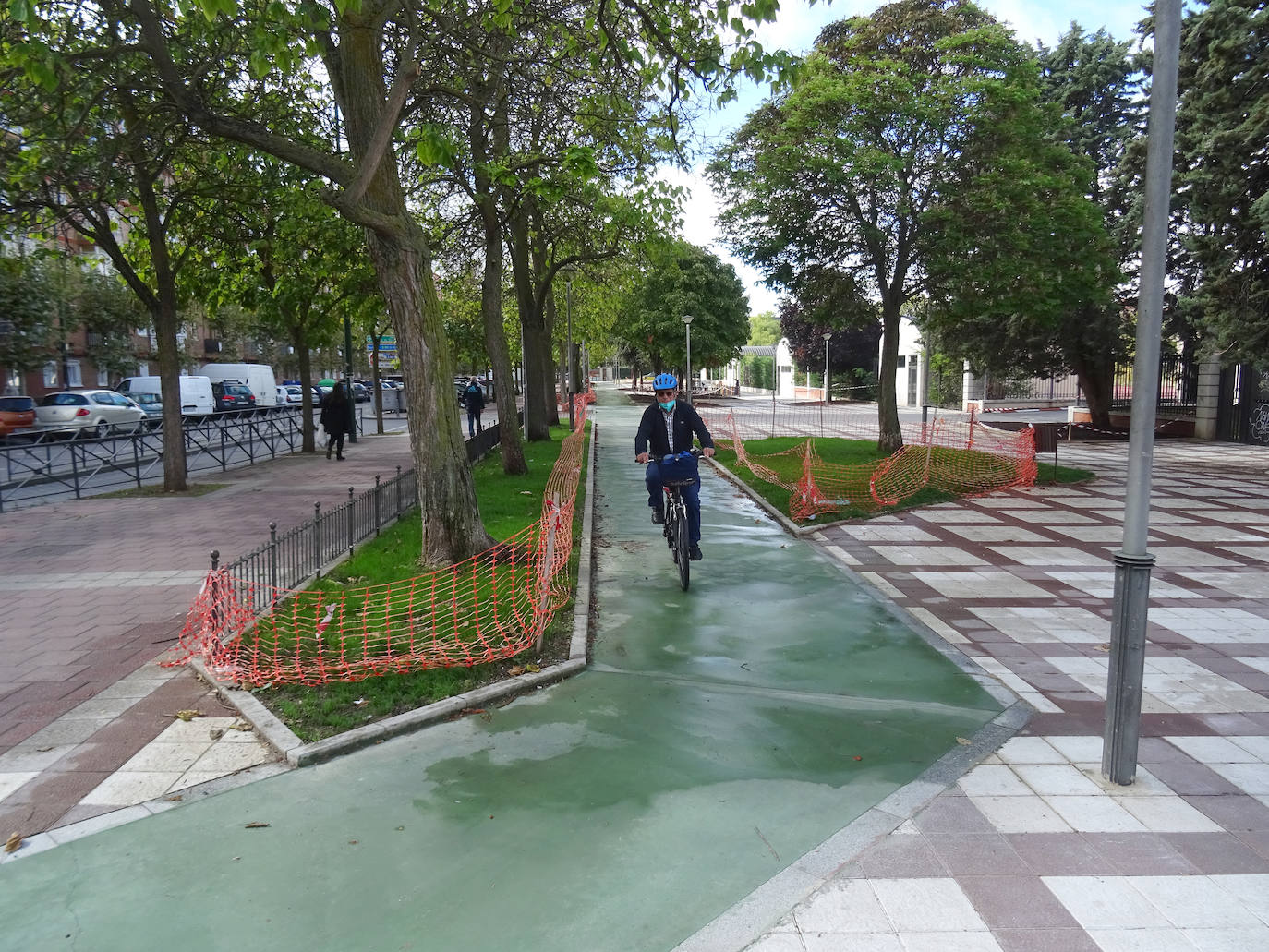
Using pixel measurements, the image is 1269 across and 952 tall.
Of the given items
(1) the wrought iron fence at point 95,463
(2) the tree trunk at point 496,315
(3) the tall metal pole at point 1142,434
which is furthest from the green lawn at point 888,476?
(1) the wrought iron fence at point 95,463

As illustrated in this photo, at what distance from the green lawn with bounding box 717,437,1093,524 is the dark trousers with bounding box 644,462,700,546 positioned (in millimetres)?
3565

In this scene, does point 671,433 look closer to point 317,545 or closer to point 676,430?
point 676,430

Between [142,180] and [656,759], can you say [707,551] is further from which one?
[142,180]

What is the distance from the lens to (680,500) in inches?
308

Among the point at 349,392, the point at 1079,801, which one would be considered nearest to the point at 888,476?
the point at 1079,801

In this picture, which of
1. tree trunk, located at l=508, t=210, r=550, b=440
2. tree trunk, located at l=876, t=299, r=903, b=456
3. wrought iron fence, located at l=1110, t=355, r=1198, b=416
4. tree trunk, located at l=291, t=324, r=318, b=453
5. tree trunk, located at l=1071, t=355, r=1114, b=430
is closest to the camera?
tree trunk, located at l=508, t=210, r=550, b=440

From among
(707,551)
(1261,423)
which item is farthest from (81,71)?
(1261,423)

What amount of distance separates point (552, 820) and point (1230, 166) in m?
20.3

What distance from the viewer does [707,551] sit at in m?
9.44

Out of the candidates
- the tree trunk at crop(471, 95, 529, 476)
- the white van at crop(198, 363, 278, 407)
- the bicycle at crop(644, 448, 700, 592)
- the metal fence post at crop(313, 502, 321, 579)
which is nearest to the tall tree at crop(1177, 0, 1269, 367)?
the tree trunk at crop(471, 95, 529, 476)

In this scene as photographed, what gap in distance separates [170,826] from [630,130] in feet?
39.9

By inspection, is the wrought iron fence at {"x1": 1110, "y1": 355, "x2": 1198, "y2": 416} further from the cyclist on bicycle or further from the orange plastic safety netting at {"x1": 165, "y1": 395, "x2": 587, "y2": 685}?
the orange plastic safety netting at {"x1": 165, "y1": 395, "x2": 587, "y2": 685}

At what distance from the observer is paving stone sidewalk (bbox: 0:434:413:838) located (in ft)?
13.7

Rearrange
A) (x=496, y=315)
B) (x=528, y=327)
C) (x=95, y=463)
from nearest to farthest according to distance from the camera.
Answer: (x=496, y=315), (x=95, y=463), (x=528, y=327)
